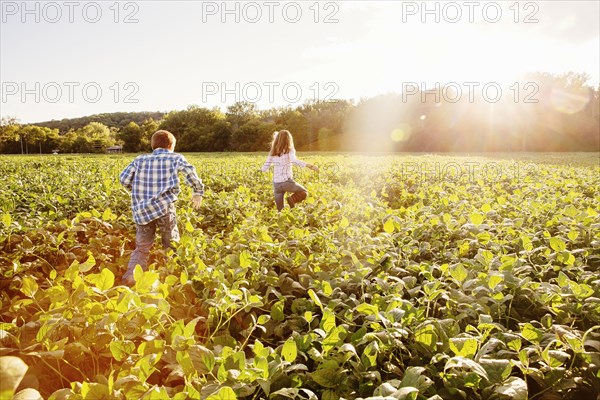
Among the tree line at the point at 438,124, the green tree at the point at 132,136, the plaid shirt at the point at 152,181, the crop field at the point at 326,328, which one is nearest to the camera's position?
the crop field at the point at 326,328

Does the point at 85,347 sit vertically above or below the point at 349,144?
below

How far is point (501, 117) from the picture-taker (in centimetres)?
5109

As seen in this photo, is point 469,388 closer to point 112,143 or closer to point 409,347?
point 409,347

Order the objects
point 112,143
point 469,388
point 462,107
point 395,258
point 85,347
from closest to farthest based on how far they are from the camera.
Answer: point 469,388, point 85,347, point 395,258, point 462,107, point 112,143

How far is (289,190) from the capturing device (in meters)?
7.48

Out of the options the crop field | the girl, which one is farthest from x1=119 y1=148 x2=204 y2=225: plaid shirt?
the girl

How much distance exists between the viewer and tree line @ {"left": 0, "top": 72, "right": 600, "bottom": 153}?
5031 centimetres

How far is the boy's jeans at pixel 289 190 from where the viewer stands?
7.43 meters

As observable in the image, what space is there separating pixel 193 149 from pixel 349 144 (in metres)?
28.1

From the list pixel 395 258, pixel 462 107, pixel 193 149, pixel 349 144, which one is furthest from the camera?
pixel 193 149

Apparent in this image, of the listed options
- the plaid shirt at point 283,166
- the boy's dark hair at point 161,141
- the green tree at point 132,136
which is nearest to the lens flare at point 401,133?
the green tree at point 132,136

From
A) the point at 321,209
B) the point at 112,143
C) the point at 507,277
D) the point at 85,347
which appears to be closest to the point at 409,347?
the point at 507,277

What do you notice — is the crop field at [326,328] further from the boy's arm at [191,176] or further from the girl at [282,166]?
the girl at [282,166]

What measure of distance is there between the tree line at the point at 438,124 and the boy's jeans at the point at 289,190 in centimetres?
4568
